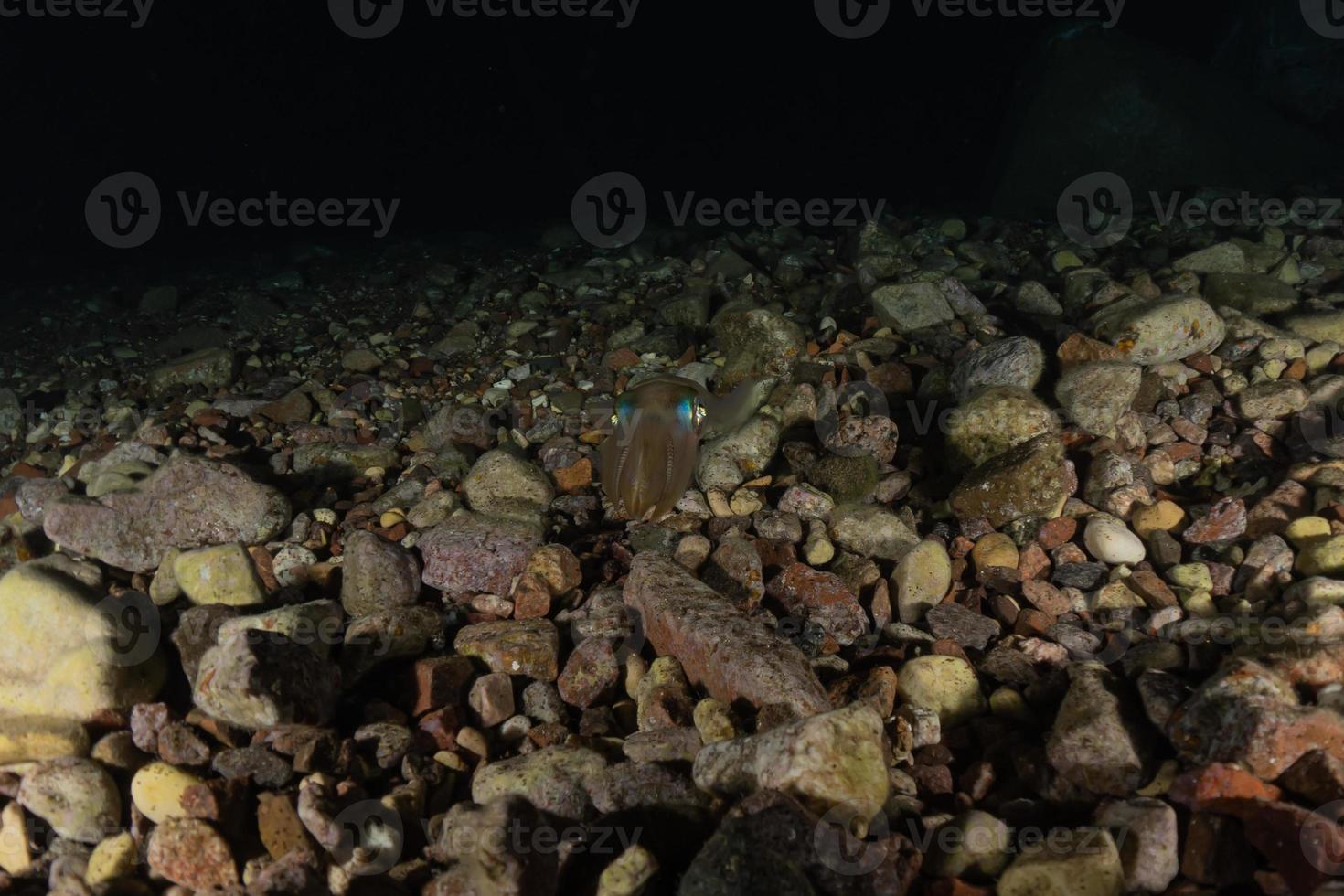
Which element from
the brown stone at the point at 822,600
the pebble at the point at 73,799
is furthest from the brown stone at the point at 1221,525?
the pebble at the point at 73,799

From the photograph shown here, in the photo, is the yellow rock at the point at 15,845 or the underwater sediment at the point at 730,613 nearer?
the underwater sediment at the point at 730,613

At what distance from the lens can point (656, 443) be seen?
3127 mm

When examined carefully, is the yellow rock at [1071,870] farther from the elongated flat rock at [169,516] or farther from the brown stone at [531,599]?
the elongated flat rock at [169,516]

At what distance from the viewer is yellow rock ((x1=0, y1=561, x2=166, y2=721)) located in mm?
2529

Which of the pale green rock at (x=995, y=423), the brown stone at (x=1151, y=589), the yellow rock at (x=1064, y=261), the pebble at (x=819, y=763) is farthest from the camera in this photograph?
the yellow rock at (x=1064, y=261)

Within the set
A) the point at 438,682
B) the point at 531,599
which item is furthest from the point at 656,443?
the point at 438,682

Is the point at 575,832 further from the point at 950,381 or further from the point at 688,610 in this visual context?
the point at 950,381

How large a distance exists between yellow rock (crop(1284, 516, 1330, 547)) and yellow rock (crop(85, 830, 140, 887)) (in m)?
3.83

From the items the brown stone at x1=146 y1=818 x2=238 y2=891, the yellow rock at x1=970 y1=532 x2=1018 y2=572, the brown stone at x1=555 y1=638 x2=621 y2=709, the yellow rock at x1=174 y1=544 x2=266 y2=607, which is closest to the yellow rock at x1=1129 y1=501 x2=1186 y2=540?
the yellow rock at x1=970 y1=532 x2=1018 y2=572

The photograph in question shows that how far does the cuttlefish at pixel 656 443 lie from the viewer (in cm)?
313

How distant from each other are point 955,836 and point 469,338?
16.4 feet

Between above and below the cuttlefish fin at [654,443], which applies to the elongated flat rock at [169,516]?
below

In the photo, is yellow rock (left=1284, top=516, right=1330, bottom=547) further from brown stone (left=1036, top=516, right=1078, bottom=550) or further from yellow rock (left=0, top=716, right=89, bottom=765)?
yellow rock (left=0, top=716, right=89, bottom=765)

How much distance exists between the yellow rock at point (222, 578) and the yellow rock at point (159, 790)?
875 millimetres
